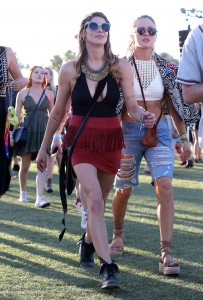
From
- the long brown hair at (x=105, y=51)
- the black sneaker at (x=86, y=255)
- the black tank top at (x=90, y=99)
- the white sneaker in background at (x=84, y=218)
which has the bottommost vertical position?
the white sneaker in background at (x=84, y=218)

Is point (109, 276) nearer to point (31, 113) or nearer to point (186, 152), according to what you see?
point (186, 152)

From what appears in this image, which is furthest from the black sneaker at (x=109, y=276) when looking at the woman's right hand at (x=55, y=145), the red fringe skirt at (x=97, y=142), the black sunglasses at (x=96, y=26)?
the black sunglasses at (x=96, y=26)

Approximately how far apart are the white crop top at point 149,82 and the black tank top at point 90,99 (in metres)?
0.62

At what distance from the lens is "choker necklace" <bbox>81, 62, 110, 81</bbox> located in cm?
563

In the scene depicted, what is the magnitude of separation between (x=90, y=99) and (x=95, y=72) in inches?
9.0

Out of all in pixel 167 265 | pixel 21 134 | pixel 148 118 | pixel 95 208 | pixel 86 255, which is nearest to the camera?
pixel 95 208

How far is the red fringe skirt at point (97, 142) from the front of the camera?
5582mm

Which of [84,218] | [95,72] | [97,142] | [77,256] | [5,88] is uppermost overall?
[95,72]

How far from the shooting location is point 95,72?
564 cm

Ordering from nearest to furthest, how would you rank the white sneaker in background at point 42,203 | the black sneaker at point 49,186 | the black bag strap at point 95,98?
the black bag strap at point 95,98 → the white sneaker in background at point 42,203 → the black sneaker at point 49,186

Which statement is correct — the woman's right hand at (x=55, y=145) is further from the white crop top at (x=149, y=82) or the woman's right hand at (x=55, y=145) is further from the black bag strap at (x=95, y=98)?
the white crop top at (x=149, y=82)

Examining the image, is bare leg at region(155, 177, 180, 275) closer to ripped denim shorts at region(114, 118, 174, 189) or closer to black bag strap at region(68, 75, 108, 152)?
ripped denim shorts at region(114, 118, 174, 189)

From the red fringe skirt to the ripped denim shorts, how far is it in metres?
0.61

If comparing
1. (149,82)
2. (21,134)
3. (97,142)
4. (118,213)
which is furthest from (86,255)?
(21,134)
